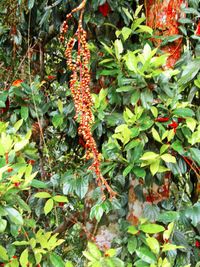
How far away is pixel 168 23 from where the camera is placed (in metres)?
1.51

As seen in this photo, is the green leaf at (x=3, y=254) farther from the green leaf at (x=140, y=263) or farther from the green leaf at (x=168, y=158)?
the green leaf at (x=168, y=158)

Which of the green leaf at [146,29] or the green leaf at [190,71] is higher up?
the green leaf at [146,29]

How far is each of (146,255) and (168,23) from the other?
2.45 feet

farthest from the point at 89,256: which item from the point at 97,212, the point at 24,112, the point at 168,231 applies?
the point at 24,112

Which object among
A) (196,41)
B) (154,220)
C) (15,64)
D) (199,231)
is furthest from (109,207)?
(15,64)

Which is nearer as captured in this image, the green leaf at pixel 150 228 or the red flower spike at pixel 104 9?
the green leaf at pixel 150 228

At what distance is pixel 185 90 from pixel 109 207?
0.47 m

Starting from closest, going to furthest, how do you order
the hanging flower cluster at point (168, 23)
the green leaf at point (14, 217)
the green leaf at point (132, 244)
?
1. the green leaf at point (14, 217)
2. the green leaf at point (132, 244)
3. the hanging flower cluster at point (168, 23)

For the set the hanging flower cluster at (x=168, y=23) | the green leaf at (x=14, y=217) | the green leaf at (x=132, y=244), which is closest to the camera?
the green leaf at (x=14, y=217)

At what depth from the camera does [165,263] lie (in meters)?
1.26

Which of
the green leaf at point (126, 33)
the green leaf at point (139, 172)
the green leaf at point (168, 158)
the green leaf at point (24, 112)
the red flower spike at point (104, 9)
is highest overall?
the red flower spike at point (104, 9)

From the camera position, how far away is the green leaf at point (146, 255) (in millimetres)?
1313

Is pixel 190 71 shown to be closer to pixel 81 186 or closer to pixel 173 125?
pixel 173 125

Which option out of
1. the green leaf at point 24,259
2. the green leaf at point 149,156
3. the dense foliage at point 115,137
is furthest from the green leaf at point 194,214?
the green leaf at point 24,259
